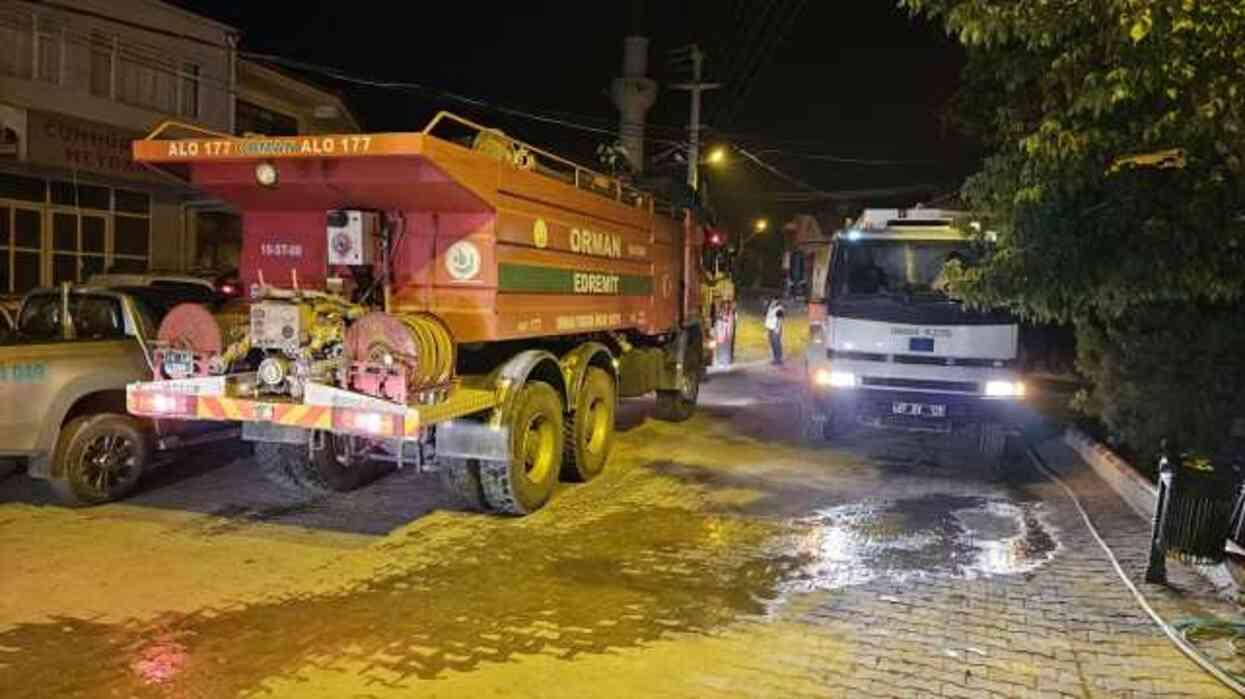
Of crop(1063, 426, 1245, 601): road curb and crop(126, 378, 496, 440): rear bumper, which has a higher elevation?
crop(126, 378, 496, 440): rear bumper

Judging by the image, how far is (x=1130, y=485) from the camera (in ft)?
29.5

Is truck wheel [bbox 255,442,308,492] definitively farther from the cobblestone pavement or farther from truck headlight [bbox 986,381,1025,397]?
truck headlight [bbox 986,381,1025,397]

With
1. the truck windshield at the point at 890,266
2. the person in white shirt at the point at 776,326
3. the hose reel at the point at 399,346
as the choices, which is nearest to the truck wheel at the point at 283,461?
the hose reel at the point at 399,346

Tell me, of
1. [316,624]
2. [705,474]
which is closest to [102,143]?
[705,474]

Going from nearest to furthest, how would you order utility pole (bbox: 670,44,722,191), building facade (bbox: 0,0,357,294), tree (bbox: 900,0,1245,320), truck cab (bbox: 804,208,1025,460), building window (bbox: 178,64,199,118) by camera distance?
1. tree (bbox: 900,0,1245,320)
2. truck cab (bbox: 804,208,1025,460)
3. building facade (bbox: 0,0,357,294)
4. building window (bbox: 178,64,199,118)
5. utility pole (bbox: 670,44,722,191)

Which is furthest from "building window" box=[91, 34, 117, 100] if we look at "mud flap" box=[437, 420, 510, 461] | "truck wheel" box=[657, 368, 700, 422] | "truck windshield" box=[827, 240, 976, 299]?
"mud flap" box=[437, 420, 510, 461]

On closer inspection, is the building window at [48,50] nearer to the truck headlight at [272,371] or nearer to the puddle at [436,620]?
the truck headlight at [272,371]

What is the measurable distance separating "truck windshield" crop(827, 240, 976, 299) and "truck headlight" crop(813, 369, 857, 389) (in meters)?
0.84

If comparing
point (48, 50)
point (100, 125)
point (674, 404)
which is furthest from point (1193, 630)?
point (48, 50)

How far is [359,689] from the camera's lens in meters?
4.63

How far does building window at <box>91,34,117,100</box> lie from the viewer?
17953 millimetres

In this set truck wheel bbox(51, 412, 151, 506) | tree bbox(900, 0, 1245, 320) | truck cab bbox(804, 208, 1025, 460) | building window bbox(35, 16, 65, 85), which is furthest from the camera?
building window bbox(35, 16, 65, 85)

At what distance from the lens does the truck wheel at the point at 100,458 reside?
764cm

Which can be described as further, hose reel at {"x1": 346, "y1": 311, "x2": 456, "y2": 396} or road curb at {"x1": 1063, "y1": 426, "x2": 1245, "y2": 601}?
hose reel at {"x1": 346, "y1": 311, "x2": 456, "y2": 396}
